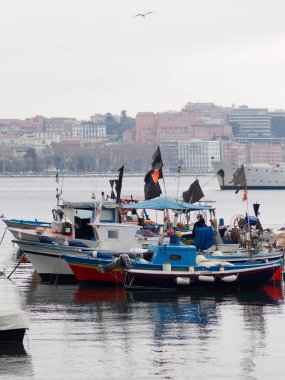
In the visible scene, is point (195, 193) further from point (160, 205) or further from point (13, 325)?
point (13, 325)

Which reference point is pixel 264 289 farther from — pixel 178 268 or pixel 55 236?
pixel 55 236

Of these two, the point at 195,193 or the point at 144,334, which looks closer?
the point at 144,334

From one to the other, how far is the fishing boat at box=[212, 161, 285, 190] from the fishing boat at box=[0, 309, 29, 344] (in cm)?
12637

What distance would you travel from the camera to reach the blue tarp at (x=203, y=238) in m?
35.7

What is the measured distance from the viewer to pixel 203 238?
3572cm

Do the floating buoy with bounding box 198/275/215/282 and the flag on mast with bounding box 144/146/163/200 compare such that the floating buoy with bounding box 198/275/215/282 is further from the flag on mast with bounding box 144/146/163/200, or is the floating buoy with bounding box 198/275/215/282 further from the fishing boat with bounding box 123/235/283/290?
the flag on mast with bounding box 144/146/163/200

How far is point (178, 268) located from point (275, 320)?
4531mm

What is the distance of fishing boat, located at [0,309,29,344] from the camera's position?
23766 mm

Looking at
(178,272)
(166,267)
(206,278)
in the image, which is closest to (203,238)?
(206,278)

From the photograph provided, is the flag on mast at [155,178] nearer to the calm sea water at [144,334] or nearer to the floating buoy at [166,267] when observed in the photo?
the calm sea water at [144,334]

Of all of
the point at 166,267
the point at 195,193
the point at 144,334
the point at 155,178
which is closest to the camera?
the point at 144,334

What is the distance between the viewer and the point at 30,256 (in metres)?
35.5

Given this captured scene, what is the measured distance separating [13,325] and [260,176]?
130740 millimetres

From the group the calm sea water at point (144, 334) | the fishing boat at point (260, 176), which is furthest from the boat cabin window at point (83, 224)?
the fishing boat at point (260, 176)
